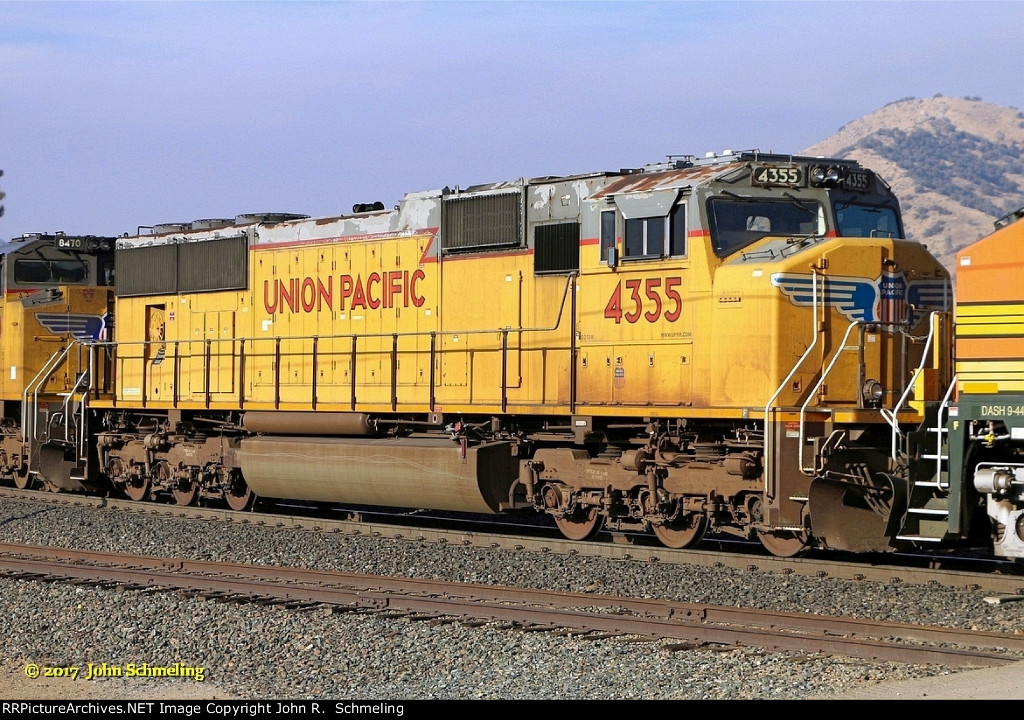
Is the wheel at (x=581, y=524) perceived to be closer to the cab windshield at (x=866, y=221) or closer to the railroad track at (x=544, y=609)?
the railroad track at (x=544, y=609)

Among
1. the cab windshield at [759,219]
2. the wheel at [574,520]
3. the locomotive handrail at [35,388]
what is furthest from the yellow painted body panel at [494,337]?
the locomotive handrail at [35,388]

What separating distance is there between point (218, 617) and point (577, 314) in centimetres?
530

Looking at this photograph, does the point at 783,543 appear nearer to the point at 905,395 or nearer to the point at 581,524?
the point at 905,395

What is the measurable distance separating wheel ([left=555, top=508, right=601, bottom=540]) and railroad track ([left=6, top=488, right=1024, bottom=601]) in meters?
0.30

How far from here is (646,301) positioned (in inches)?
517

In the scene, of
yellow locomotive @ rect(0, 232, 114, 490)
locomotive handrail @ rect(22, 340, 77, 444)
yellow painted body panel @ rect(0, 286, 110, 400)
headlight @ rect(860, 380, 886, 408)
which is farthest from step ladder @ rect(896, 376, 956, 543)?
yellow painted body panel @ rect(0, 286, 110, 400)

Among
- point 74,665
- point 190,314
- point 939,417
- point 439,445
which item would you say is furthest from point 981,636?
point 190,314

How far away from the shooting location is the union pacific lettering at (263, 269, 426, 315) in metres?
16.0

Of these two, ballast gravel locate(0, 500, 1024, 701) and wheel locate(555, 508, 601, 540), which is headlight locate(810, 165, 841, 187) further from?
wheel locate(555, 508, 601, 540)

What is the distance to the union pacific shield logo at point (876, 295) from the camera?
1204 centimetres

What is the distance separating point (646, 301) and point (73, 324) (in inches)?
478

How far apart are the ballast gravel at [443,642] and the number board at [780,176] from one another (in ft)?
12.4

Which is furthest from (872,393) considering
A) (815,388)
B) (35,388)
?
(35,388)

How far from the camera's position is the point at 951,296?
13.0 m
